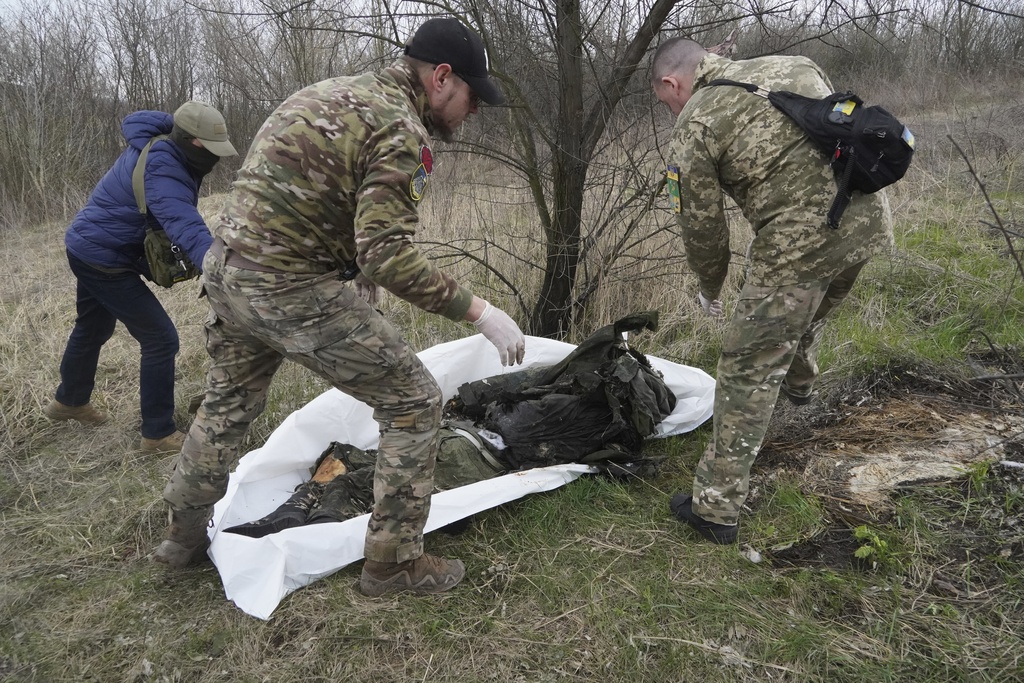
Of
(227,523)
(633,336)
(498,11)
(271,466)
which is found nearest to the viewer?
(227,523)

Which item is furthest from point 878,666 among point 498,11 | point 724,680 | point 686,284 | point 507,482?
point 498,11

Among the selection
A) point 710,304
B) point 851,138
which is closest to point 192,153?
point 710,304

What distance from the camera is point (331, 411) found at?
10.8 ft

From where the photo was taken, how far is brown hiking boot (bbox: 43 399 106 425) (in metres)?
3.80

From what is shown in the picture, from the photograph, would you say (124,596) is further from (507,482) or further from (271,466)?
(507,482)

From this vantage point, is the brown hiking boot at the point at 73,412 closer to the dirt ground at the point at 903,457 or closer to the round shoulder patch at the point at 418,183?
the round shoulder patch at the point at 418,183

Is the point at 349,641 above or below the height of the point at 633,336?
below

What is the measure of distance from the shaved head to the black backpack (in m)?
0.38

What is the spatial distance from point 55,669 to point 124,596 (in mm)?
320

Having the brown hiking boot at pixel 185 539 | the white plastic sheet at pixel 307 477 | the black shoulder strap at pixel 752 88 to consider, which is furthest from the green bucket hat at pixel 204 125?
the black shoulder strap at pixel 752 88

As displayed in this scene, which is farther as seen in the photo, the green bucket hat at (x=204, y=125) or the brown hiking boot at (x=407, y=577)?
the green bucket hat at (x=204, y=125)

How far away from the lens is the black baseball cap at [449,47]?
2066 millimetres

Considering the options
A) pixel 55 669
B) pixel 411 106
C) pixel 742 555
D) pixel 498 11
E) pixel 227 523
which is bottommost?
pixel 55 669

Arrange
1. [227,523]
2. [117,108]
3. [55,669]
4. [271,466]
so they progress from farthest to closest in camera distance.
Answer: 1. [117,108]
2. [271,466]
3. [227,523]
4. [55,669]
